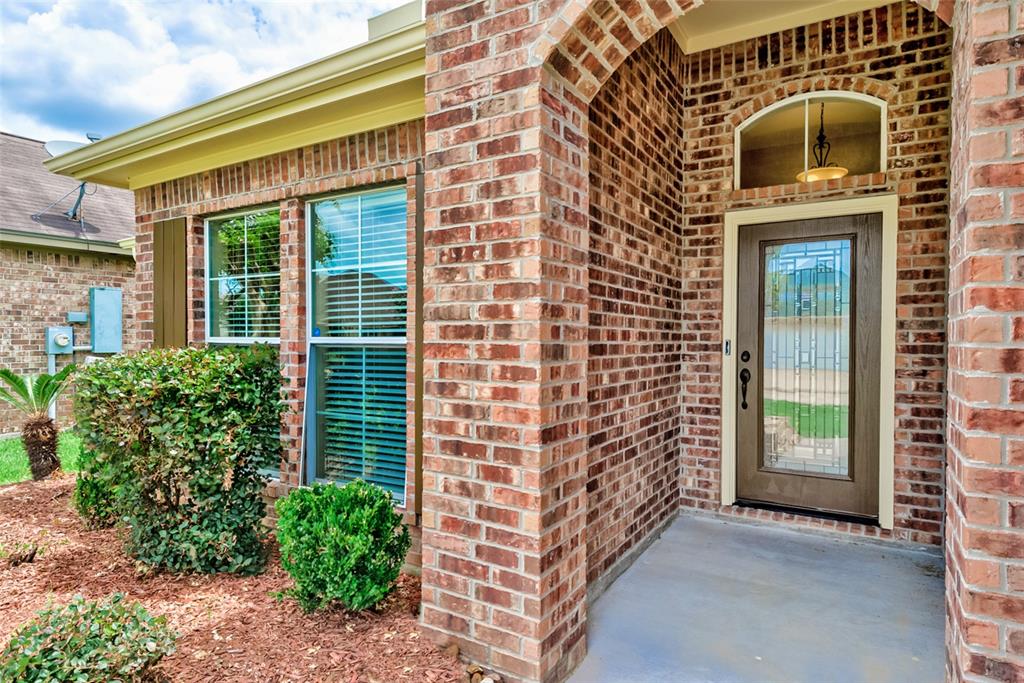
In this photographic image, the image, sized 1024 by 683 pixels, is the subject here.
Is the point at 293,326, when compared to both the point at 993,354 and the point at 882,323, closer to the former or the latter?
the point at 993,354

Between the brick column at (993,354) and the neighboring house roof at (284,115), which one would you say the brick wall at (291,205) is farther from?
the brick column at (993,354)

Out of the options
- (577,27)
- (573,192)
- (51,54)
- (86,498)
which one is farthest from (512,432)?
(51,54)

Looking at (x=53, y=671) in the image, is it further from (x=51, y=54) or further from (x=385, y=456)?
(x=51, y=54)

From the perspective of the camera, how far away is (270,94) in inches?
132

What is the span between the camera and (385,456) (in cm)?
354

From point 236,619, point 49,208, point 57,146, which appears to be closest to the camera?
point 236,619

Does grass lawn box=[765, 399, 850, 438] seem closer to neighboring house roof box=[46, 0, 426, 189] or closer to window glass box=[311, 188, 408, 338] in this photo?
window glass box=[311, 188, 408, 338]

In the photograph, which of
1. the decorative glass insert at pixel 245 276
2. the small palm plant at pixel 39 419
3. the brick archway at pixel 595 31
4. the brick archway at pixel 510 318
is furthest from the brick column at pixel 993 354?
the small palm plant at pixel 39 419

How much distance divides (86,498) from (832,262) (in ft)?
18.4

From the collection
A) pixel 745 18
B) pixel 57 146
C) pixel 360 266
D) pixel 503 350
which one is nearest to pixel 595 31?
pixel 503 350

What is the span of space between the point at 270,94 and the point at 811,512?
4514mm

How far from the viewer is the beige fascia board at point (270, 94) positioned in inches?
112

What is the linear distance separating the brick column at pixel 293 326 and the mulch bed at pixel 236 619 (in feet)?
2.58

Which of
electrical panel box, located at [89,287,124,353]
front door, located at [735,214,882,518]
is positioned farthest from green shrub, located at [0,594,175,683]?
electrical panel box, located at [89,287,124,353]
